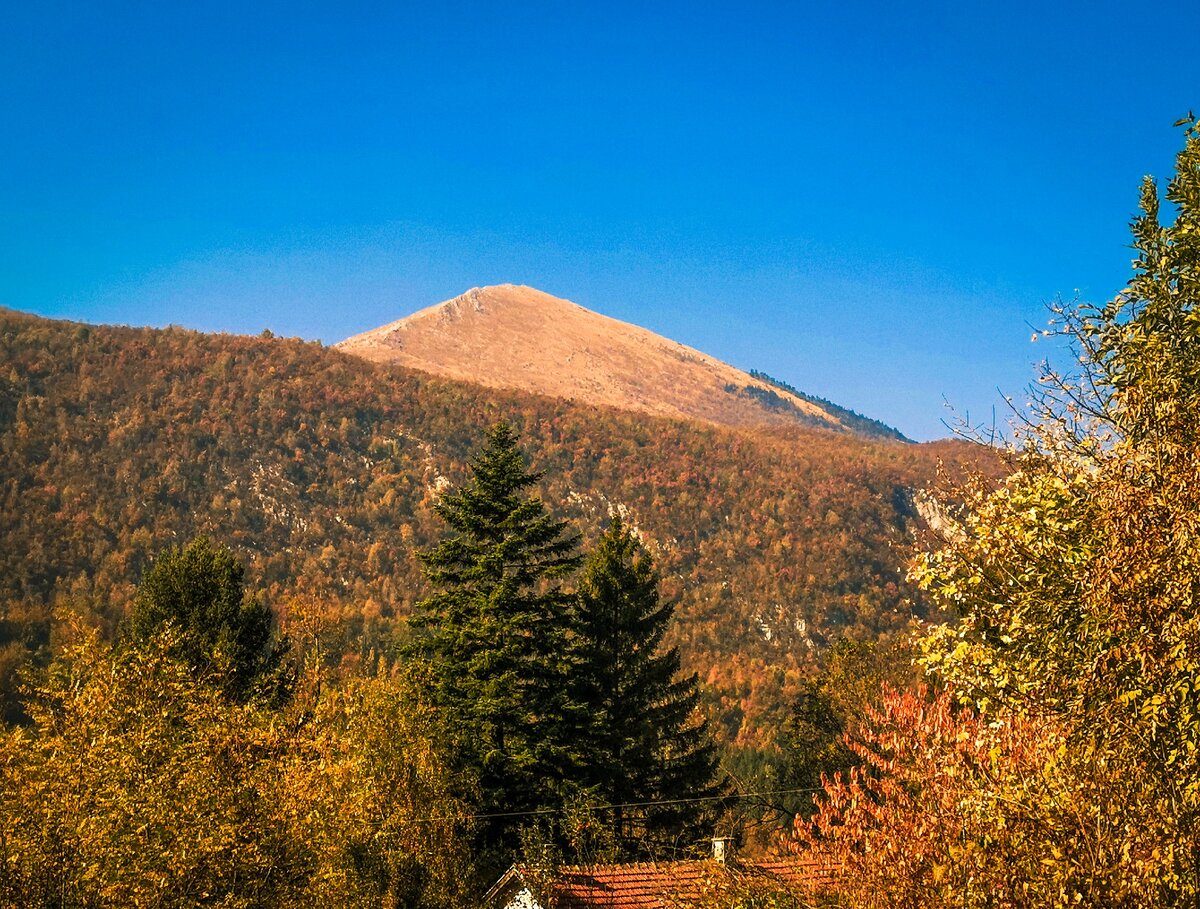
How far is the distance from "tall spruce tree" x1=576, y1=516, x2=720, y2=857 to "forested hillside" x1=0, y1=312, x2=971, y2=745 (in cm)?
4932

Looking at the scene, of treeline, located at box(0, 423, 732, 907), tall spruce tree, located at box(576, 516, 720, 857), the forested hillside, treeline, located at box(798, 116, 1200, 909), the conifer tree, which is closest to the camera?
treeline, located at box(798, 116, 1200, 909)

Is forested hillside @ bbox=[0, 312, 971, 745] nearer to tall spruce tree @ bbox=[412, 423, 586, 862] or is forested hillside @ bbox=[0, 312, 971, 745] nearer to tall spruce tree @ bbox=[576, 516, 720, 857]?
tall spruce tree @ bbox=[576, 516, 720, 857]

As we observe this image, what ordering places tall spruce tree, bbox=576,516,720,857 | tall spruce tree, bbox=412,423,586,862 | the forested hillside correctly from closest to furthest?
1. tall spruce tree, bbox=412,423,586,862
2. tall spruce tree, bbox=576,516,720,857
3. the forested hillside

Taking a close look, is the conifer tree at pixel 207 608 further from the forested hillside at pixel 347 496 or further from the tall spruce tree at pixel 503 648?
the forested hillside at pixel 347 496

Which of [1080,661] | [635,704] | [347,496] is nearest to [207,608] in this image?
[635,704]

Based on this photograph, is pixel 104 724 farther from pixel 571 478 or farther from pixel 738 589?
pixel 571 478

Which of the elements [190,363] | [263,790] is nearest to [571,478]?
[190,363]

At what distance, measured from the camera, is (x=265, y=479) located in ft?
490

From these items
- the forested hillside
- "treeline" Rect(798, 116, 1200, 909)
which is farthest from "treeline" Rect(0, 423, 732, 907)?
the forested hillside

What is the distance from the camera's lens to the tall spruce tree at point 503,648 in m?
27.8

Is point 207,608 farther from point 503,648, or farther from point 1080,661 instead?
point 1080,661

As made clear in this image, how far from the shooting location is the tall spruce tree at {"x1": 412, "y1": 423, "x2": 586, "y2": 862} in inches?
1093

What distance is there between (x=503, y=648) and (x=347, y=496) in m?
130

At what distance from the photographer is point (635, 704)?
33.0 meters
